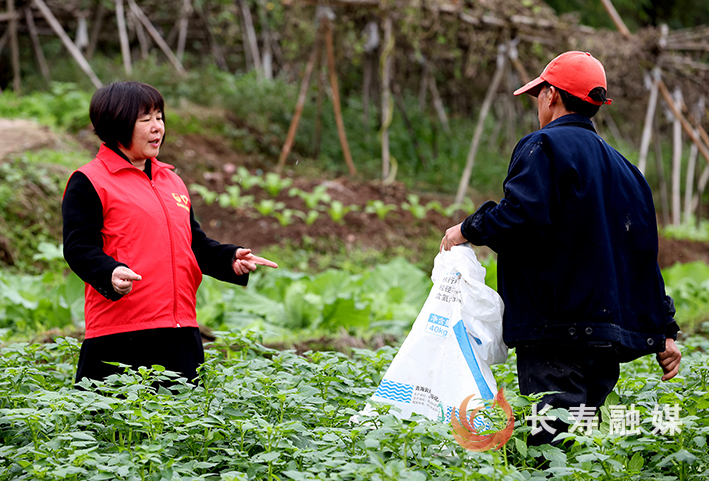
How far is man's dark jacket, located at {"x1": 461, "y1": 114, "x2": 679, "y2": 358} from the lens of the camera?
2.32 meters

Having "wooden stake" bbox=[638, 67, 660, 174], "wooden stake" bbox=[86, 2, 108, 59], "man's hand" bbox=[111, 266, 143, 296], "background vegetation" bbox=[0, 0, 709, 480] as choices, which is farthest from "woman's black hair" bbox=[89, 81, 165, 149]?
"wooden stake" bbox=[86, 2, 108, 59]

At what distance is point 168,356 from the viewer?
275cm

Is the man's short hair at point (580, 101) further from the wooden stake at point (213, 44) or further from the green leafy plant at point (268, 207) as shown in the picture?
the wooden stake at point (213, 44)

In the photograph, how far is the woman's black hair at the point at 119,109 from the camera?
270 cm

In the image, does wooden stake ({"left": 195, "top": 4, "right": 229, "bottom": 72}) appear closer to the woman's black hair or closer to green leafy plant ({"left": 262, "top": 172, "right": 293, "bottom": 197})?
green leafy plant ({"left": 262, "top": 172, "right": 293, "bottom": 197})

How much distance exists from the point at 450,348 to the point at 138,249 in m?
1.27

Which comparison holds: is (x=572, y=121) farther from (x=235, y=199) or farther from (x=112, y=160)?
(x=235, y=199)

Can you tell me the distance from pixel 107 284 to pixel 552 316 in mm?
1599

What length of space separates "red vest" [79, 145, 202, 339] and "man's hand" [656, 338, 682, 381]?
193 cm

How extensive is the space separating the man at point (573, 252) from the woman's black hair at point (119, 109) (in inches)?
53.2

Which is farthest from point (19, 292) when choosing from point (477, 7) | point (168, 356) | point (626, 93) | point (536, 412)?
point (626, 93)

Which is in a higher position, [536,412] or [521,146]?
[521,146]

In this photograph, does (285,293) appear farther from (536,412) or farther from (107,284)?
(536,412)

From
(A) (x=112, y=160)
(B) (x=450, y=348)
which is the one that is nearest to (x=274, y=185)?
(A) (x=112, y=160)
